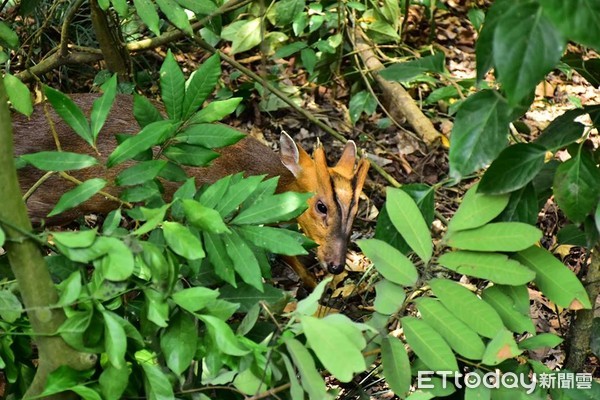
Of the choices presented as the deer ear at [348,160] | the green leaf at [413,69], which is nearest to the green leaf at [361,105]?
the deer ear at [348,160]

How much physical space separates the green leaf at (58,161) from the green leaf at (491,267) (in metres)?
1.04

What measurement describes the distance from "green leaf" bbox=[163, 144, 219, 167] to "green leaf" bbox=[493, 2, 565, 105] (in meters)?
1.10

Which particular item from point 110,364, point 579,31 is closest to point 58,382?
point 110,364

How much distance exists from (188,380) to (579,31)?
137 centimetres

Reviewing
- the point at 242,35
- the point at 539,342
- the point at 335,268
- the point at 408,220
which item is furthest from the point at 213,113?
the point at 242,35

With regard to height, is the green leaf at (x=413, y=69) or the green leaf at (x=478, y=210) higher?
the green leaf at (x=413, y=69)

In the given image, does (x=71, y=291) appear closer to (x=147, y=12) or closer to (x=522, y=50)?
(x=522, y=50)

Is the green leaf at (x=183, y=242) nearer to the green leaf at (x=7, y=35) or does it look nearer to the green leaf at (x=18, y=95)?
the green leaf at (x=18, y=95)

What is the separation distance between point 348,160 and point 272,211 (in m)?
2.42

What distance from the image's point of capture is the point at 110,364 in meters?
2.12

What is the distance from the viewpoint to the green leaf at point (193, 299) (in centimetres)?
208

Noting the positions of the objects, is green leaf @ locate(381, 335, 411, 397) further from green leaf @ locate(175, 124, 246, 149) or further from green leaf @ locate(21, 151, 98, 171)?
green leaf @ locate(21, 151, 98, 171)

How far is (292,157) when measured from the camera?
486 centimetres

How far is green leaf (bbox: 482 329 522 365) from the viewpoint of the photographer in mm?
2188
